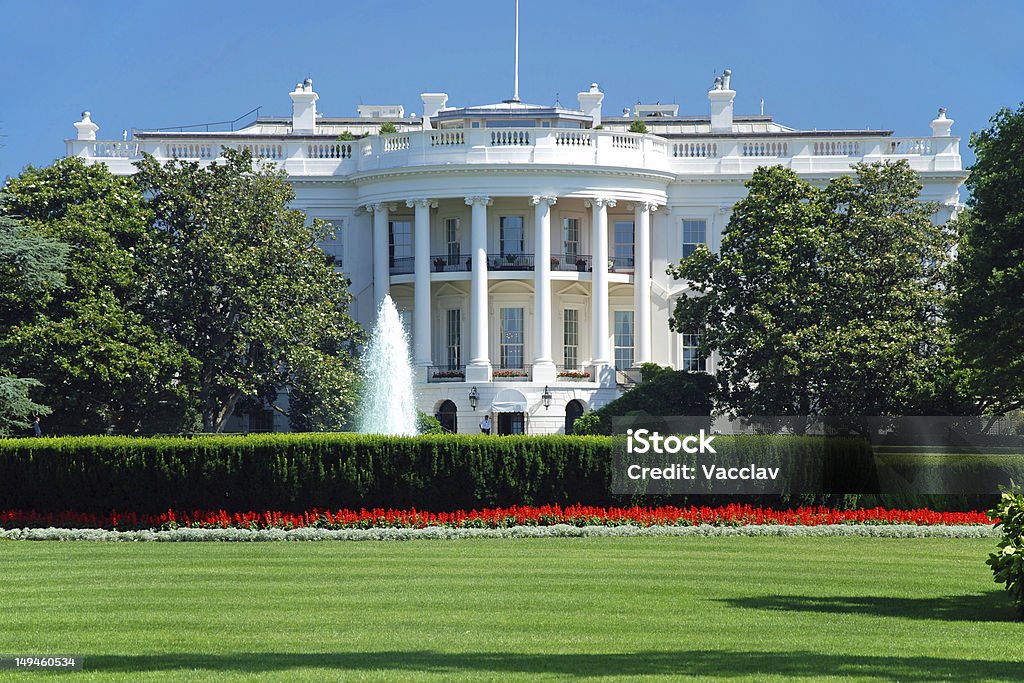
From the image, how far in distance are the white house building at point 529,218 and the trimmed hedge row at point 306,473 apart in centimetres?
3239

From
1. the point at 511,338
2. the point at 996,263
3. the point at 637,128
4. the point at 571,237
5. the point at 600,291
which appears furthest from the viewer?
the point at 637,128

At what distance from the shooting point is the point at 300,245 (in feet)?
188

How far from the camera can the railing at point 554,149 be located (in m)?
67.8

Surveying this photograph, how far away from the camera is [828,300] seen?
53.8 meters

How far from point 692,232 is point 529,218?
706 centimetres

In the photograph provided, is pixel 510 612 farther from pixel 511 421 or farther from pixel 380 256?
pixel 380 256

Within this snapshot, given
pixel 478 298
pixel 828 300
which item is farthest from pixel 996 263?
pixel 478 298

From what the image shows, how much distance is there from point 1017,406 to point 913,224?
286 inches

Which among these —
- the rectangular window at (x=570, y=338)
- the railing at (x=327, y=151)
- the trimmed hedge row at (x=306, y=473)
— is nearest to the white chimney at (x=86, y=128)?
the railing at (x=327, y=151)

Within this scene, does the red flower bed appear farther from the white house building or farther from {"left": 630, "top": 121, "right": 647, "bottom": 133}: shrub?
{"left": 630, "top": 121, "right": 647, "bottom": 133}: shrub

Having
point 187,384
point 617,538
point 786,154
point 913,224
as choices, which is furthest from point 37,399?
point 786,154

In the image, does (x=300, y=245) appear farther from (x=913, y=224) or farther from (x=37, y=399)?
(x=913, y=224)

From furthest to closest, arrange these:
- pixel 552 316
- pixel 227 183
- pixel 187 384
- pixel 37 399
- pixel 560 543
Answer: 1. pixel 552 316
2. pixel 227 183
3. pixel 187 384
4. pixel 37 399
5. pixel 560 543

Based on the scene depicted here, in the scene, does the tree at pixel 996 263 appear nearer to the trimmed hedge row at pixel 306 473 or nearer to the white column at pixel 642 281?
the trimmed hedge row at pixel 306 473
